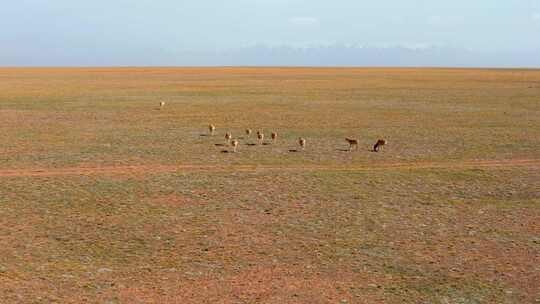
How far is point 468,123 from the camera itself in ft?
117

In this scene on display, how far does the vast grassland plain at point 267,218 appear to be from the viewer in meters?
10.5

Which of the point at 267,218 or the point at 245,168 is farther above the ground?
the point at 245,168

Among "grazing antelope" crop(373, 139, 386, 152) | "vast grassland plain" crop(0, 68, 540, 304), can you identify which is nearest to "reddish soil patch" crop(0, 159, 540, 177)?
"vast grassland plain" crop(0, 68, 540, 304)

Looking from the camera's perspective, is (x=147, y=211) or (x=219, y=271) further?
(x=147, y=211)

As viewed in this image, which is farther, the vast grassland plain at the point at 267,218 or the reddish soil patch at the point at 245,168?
the reddish soil patch at the point at 245,168

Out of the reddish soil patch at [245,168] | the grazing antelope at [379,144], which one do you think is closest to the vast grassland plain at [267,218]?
the reddish soil patch at [245,168]

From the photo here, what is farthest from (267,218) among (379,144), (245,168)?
(379,144)

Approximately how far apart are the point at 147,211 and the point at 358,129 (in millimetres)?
19655

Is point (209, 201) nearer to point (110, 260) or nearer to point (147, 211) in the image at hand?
point (147, 211)

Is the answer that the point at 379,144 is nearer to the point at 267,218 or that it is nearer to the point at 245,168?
the point at 245,168

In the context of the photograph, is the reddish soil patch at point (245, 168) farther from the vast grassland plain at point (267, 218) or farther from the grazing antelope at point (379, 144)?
the grazing antelope at point (379, 144)

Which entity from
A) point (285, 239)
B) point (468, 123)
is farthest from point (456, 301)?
point (468, 123)

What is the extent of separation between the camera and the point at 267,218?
1466cm

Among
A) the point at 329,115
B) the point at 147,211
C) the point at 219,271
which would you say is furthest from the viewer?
the point at 329,115
